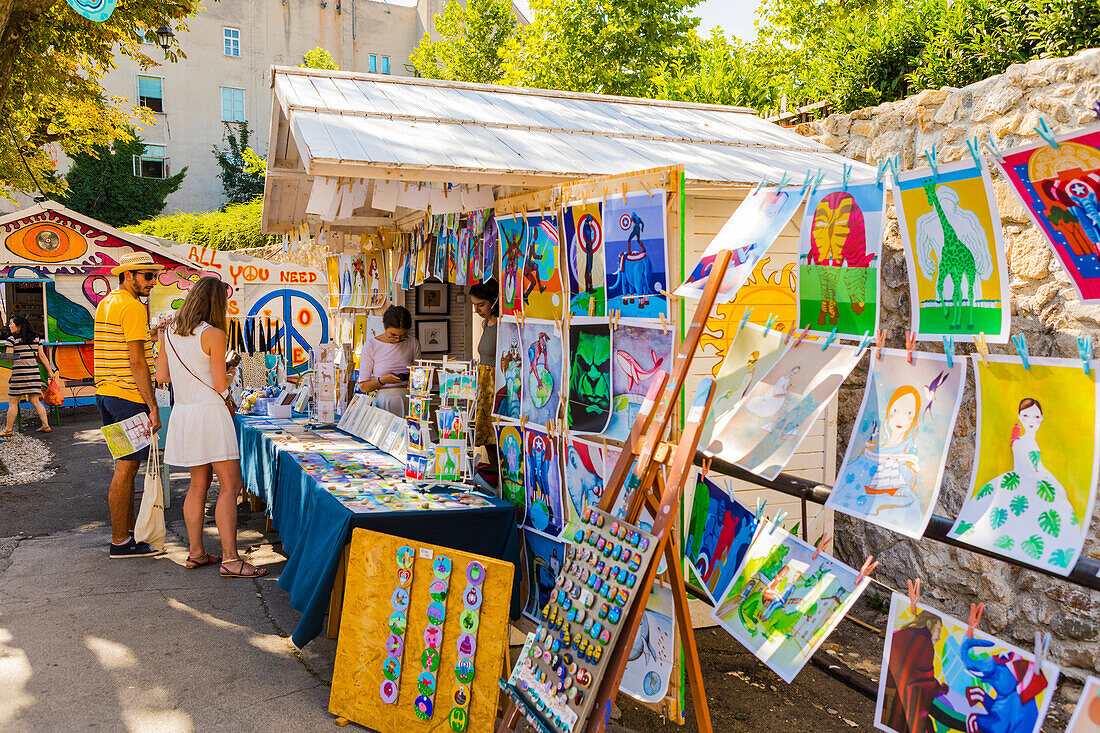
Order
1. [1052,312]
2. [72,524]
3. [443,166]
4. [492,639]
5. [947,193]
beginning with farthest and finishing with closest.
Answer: [72,524], [1052,312], [443,166], [492,639], [947,193]

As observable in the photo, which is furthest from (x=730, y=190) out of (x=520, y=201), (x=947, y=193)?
(x=947, y=193)

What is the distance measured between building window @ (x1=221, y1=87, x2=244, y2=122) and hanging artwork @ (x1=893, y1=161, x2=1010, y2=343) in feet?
94.2

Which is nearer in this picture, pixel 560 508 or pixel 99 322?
pixel 560 508

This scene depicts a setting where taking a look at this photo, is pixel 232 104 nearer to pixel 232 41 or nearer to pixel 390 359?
pixel 232 41

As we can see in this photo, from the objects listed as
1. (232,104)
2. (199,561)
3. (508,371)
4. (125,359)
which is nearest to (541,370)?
(508,371)

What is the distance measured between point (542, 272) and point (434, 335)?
3.50 meters

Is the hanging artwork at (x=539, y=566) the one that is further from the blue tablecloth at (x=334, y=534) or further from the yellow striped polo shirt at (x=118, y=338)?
the yellow striped polo shirt at (x=118, y=338)

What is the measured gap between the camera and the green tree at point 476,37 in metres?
18.3

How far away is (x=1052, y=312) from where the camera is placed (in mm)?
3723

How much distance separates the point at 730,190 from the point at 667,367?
136 centimetres

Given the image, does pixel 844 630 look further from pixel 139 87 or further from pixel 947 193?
pixel 139 87

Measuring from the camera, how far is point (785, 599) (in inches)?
87.7

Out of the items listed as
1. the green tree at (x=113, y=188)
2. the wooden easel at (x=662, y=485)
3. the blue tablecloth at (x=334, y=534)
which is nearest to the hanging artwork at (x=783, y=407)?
the wooden easel at (x=662, y=485)

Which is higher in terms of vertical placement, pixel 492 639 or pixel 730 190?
pixel 730 190
